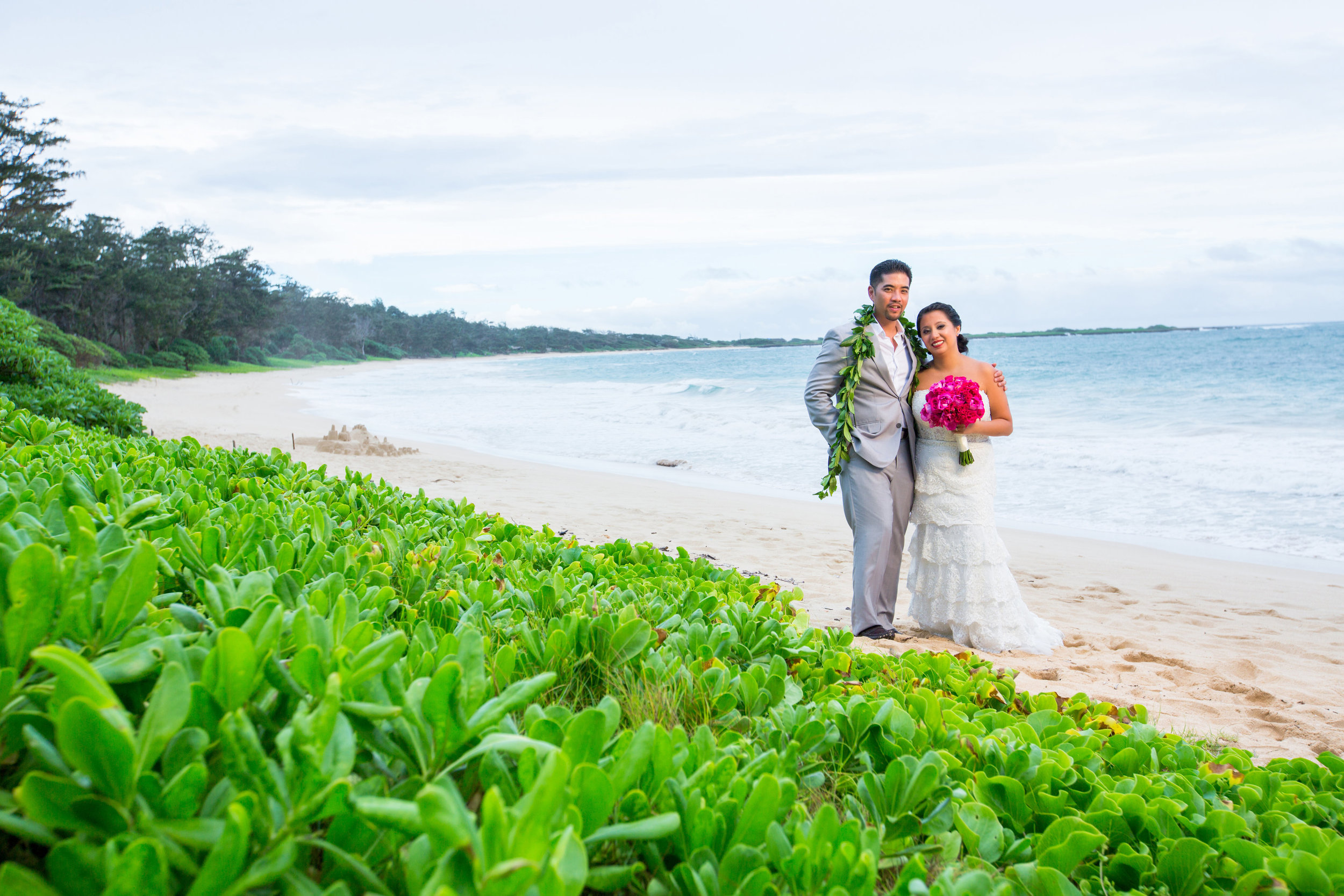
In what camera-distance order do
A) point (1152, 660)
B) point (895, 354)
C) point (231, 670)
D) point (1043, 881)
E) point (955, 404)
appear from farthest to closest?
point (895, 354) < point (955, 404) < point (1152, 660) < point (1043, 881) < point (231, 670)

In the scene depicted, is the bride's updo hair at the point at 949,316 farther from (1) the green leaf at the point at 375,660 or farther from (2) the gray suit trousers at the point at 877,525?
(1) the green leaf at the point at 375,660

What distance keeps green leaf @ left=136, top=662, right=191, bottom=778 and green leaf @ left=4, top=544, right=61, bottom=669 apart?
0.78ft

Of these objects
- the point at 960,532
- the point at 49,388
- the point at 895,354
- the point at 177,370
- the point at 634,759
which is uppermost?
the point at 177,370

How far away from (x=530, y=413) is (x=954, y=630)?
21.7 metres

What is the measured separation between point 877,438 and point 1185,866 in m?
3.98

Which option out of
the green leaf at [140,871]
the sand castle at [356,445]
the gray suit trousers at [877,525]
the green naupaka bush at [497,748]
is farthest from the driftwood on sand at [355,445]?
the green leaf at [140,871]

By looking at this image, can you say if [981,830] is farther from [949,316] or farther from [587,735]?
[949,316]

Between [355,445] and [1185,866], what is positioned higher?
[1185,866]

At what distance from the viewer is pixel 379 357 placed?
335 feet

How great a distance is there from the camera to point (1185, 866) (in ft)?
5.13

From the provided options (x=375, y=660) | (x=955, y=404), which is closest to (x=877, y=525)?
(x=955, y=404)

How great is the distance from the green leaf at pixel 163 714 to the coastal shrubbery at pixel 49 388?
6772 millimetres

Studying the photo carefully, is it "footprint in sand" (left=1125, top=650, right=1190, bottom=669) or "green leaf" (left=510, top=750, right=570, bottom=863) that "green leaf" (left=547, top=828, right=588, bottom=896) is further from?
"footprint in sand" (left=1125, top=650, right=1190, bottom=669)

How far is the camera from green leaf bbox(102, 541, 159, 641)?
1.13 metres
